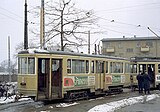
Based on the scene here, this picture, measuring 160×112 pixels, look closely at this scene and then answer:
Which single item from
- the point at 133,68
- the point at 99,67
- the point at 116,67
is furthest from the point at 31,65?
the point at 133,68

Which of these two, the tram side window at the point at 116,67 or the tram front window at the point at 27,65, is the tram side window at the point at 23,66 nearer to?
the tram front window at the point at 27,65

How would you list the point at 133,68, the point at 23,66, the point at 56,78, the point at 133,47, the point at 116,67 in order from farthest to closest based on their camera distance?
the point at 133,47 → the point at 133,68 → the point at 116,67 → the point at 56,78 → the point at 23,66

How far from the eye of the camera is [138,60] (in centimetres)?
3241

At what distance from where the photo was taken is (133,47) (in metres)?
92.1

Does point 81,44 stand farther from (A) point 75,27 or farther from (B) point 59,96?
(B) point 59,96

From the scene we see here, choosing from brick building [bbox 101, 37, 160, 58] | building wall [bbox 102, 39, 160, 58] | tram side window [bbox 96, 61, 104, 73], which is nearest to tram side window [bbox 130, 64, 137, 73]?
tram side window [bbox 96, 61, 104, 73]

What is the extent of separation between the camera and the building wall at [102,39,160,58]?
89188 millimetres

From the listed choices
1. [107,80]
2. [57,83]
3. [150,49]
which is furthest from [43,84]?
[150,49]

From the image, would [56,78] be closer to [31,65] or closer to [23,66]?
[31,65]

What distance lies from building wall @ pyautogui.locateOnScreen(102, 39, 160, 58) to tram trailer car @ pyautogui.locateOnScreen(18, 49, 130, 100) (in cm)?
6434

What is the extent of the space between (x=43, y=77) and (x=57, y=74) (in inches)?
33.1

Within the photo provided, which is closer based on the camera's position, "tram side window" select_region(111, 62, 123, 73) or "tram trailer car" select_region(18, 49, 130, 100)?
"tram trailer car" select_region(18, 49, 130, 100)

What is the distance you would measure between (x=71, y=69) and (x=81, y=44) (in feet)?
36.3

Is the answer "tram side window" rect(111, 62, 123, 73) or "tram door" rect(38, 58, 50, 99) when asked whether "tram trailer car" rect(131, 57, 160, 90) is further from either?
"tram door" rect(38, 58, 50, 99)
